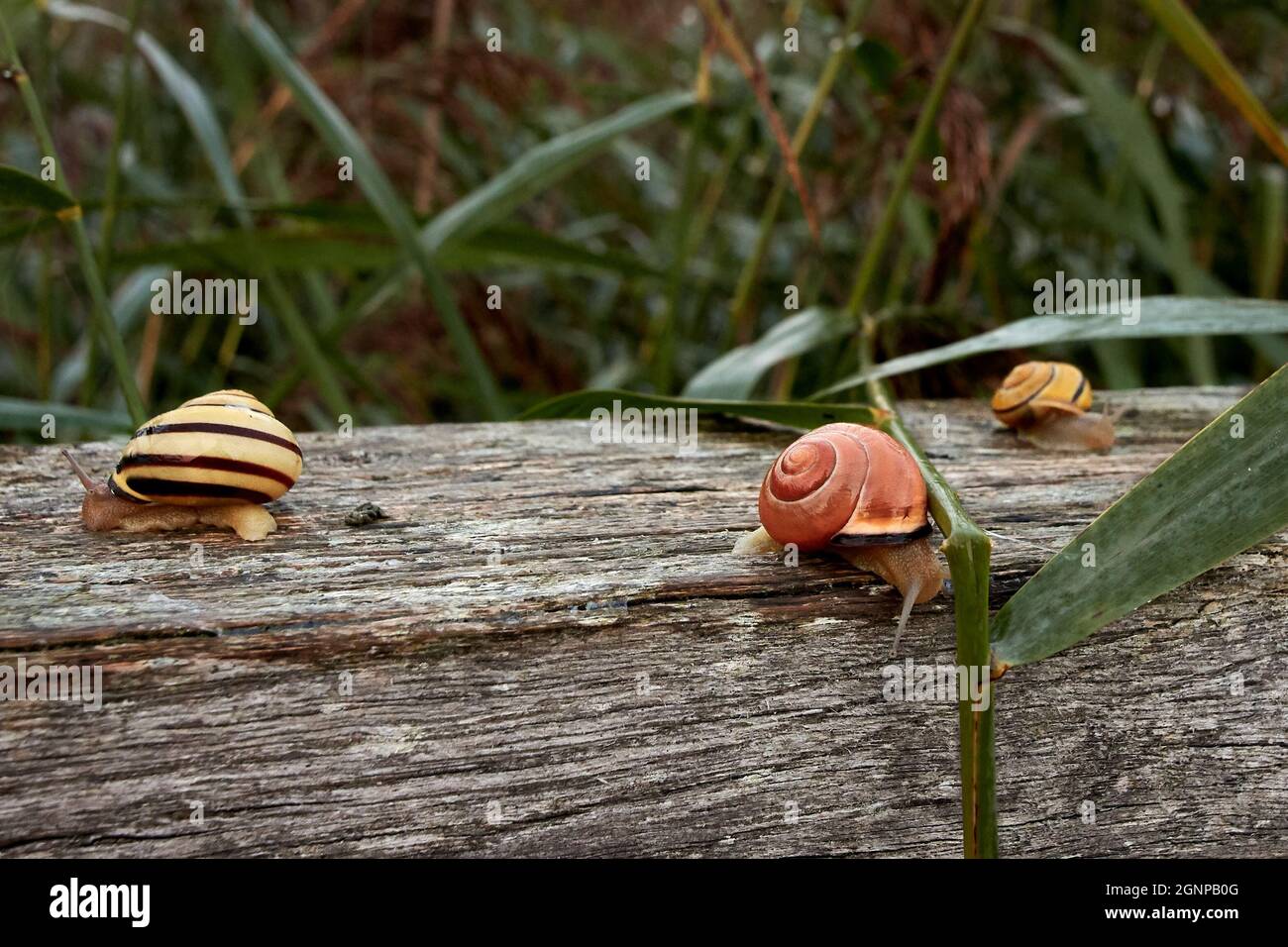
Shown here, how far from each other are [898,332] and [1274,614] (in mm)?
1145

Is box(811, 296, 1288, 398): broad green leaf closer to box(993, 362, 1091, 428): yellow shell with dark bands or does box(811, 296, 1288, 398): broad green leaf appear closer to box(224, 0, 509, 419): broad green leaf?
box(993, 362, 1091, 428): yellow shell with dark bands

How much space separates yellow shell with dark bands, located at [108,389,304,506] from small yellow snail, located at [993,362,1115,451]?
938 mm

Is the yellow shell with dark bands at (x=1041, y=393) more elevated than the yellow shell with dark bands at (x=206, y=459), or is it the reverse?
the yellow shell with dark bands at (x=1041, y=393)

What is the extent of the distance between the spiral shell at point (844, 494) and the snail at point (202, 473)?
0.48 m

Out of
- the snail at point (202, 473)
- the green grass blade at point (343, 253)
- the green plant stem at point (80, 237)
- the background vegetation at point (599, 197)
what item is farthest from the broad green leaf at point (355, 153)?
the snail at point (202, 473)

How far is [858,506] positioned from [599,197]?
238cm

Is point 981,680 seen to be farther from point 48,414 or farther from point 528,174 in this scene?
point 48,414

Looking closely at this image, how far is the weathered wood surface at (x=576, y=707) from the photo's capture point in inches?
29.2

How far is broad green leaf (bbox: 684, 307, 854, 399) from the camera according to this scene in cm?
154

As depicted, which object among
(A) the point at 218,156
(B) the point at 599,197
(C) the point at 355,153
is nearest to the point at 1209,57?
(C) the point at 355,153

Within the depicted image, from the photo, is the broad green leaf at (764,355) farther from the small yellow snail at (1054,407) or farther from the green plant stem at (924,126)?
the small yellow snail at (1054,407)

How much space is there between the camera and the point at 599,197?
10.2 ft
